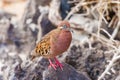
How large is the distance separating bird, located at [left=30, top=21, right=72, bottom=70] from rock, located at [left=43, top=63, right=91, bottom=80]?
0.02m

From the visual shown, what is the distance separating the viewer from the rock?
2.52m

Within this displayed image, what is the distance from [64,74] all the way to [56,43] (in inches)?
8.6

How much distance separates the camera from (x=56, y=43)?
7.92 feet

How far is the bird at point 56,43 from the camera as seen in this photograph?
2.37 meters

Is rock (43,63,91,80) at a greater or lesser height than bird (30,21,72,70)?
lesser

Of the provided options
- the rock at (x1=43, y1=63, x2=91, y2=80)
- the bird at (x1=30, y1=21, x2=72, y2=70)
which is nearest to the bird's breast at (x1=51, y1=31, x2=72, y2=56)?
the bird at (x1=30, y1=21, x2=72, y2=70)

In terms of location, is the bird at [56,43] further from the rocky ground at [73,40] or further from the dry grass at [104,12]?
the dry grass at [104,12]

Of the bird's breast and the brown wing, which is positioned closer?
the bird's breast

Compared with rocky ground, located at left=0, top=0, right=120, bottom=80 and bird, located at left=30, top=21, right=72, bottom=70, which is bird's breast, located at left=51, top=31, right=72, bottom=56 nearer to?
bird, located at left=30, top=21, right=72, bottom=70

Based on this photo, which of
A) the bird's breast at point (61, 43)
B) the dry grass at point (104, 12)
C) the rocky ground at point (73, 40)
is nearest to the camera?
A: the bird's breast at point (61, 43)

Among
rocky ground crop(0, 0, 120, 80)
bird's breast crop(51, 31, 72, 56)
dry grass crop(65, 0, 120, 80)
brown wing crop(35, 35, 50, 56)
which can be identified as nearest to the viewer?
bird's breast crop(51, 31, 72, 56)

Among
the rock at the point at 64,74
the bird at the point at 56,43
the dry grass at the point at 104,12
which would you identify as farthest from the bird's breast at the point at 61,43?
the dry grass at the point at 104,12

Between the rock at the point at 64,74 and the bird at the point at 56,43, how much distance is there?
0.08 feet

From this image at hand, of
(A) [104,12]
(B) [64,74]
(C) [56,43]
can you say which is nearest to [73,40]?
(A) [104,12]
